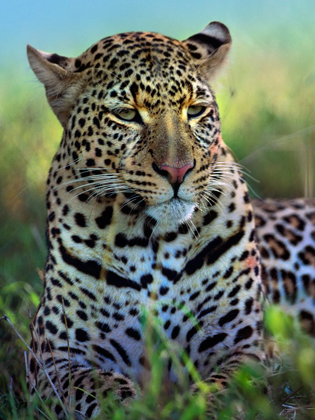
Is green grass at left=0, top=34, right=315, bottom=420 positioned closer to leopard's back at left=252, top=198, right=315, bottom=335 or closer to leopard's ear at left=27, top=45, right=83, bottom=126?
leopard's ear at left=27, top=45, right=83, bottom=126

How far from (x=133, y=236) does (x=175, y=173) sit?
2.33 ft

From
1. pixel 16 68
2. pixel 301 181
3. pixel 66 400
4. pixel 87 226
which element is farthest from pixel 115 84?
pixel 16 68

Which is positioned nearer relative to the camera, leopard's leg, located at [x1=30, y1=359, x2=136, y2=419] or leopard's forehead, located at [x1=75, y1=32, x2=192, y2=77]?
leopard's leg, located at [x1=30, y1=359, x2=136, y2=419]

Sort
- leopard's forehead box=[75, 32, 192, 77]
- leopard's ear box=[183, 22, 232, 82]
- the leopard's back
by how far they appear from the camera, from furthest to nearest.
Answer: the leopard's back → leopard's ear box=[183, 22, 232, 82] → leopard's forehead box=[75, 32, 192, 77]

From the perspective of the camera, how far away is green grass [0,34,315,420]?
4.47 metres

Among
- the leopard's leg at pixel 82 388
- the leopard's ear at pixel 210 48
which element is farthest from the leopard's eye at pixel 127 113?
the leopard's leg at pixel 82 388

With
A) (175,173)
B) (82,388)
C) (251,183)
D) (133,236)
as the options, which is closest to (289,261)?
(133,236)

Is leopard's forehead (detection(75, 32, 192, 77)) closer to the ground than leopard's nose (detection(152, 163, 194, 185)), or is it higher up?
higher up

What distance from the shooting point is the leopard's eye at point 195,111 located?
5522mm

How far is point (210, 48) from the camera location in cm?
608

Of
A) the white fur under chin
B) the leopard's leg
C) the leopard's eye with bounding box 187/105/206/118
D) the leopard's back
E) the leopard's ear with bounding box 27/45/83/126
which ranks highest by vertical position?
the leopard's ear with bounding box 27/45/83/126

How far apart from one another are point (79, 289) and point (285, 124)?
6.03m

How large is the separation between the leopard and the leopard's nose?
19 cm

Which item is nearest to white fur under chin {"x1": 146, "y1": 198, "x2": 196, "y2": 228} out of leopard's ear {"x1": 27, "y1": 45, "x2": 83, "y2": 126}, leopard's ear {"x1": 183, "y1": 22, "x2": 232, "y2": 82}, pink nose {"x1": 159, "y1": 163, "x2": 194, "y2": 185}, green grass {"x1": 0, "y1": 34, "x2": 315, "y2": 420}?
pink nose {"x1": 159, "y1": 163, "x2": 194, "y2": 185}
